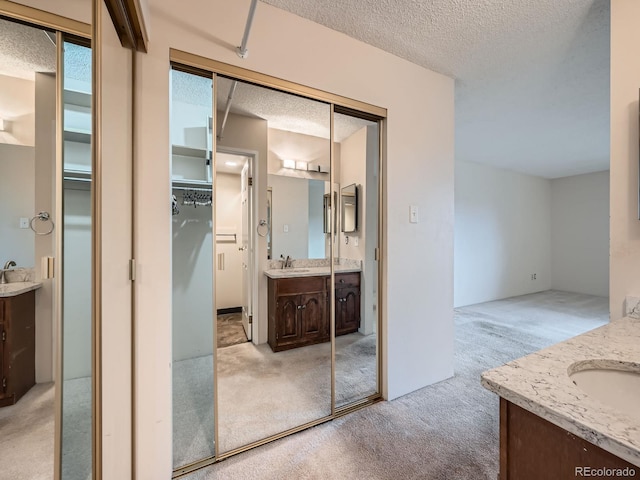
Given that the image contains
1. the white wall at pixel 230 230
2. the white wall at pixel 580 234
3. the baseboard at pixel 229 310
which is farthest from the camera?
the white wall at pixel 580 234

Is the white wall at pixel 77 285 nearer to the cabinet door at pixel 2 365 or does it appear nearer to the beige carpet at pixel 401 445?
the cabinet door at pixel 2 365

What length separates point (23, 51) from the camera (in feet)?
1.93

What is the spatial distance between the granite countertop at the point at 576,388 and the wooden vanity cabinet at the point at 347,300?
1.93 meters

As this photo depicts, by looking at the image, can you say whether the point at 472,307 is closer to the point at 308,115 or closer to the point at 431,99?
the point at 431,99

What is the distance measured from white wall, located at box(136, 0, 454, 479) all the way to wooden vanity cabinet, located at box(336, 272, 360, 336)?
0.82 meters

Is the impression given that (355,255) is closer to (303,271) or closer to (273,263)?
(303,271)

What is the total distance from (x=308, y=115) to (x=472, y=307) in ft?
14.2

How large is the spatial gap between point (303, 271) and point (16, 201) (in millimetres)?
2355

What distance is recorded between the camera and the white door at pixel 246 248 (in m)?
2.75

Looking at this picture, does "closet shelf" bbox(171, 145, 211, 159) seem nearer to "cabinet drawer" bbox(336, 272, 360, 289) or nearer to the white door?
the white door

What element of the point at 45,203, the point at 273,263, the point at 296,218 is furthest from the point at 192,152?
the point at 273,263

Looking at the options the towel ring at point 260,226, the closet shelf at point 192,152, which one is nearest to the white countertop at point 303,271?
the towel ring at point 260,226

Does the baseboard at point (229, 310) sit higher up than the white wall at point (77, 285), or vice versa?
the white wall at point (77, 285)

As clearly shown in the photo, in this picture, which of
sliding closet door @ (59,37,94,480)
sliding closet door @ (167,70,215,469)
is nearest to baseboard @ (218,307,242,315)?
sliding closet door @ (167,70,215,469)
